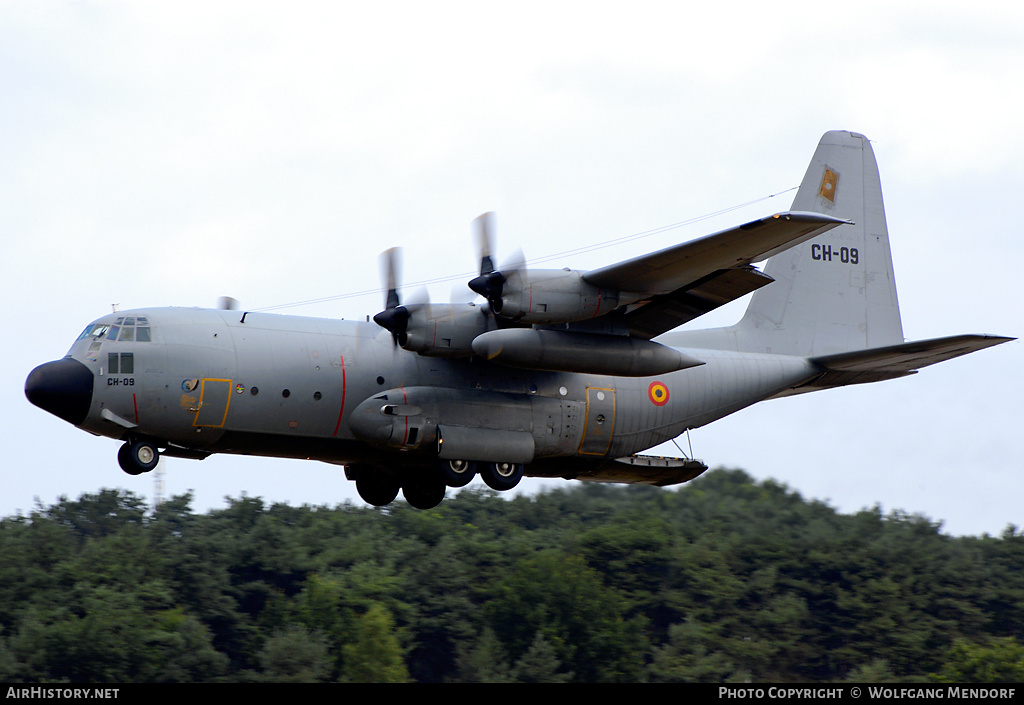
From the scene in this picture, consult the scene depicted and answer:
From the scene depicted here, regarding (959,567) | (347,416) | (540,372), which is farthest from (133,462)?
(959,567)

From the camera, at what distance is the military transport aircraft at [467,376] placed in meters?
15.5

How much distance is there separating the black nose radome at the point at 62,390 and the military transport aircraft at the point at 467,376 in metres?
0.02

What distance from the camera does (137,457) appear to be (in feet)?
51.1

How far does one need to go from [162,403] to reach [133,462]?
2.87 ft

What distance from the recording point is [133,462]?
1555 cm

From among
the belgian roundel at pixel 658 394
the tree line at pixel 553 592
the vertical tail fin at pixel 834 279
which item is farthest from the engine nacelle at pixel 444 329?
the tree line at pixel 553 592

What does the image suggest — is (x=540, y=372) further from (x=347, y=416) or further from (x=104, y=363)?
(x=104, y=363)

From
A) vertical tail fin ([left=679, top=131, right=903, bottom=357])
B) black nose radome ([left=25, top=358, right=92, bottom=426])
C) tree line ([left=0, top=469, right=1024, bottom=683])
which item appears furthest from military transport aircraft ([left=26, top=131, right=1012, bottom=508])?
tree line ([left=0, top=469, right=1024, bottom=683])

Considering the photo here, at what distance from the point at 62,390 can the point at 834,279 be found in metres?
12.6

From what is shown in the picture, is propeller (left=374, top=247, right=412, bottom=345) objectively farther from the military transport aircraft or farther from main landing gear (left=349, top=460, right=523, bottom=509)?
main landing gear (left=349, top=460, right=523, bottom=509)

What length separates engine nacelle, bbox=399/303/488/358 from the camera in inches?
636

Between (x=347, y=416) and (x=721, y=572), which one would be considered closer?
(x=347, y=416)

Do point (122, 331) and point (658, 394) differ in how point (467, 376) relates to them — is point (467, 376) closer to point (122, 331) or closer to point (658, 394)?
point (658, 394)

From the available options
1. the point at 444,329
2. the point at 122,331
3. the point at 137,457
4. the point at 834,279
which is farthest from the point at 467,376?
the point at 834,279
